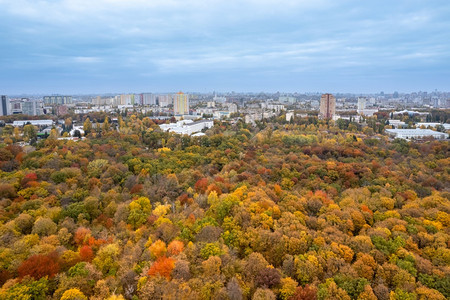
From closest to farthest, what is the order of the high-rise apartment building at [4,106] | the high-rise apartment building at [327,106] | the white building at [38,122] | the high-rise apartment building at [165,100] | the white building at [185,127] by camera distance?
1. the white building at [185,127]
2. the white building at [38,122]
3. the high-rise apartment building at [327,106]
4. the high-rise apartment building at [4,106]
5. the high-rise apartment building at [165,100]

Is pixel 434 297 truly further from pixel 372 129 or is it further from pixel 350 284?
pixel 372 129

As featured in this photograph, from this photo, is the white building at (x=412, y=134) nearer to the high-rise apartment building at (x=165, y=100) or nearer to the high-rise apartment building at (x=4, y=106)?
the high-rise apartment building at (x=4, y=106)

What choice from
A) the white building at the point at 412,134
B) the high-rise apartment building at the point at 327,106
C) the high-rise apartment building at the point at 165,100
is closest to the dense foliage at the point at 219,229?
the white building at the point at 412,134

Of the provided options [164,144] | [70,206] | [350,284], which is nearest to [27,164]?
[70,206]

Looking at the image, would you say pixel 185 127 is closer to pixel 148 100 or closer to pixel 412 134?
pixel 412 134

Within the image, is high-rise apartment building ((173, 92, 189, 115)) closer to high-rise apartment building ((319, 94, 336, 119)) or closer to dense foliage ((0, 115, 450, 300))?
high-rise apartment building ((319, 94, 336, 119))

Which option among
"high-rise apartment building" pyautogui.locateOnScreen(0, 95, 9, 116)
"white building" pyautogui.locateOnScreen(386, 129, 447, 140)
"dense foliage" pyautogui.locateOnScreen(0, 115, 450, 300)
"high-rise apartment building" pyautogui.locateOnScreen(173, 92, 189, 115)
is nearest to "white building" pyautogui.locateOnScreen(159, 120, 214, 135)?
"dense foliage" pyautogui.locateOnScreen(0, 115, 450, 300)

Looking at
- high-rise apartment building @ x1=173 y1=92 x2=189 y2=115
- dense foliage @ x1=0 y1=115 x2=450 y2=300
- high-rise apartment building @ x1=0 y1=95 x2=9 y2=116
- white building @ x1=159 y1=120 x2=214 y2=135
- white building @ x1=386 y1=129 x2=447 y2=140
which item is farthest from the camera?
high-rise apartment building @ x1=173 y1=92 x2=189 y2=115

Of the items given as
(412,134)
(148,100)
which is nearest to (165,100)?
(148,100)
